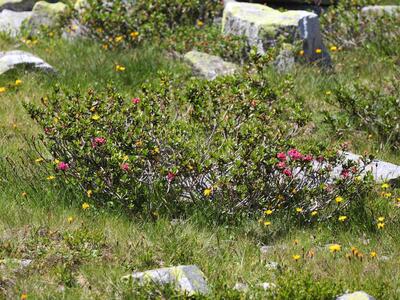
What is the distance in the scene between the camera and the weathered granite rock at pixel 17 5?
44.1 ft

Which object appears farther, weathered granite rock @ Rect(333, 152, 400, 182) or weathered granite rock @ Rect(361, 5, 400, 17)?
weathered granite rock @ Rect(361, 5, 400, 17)

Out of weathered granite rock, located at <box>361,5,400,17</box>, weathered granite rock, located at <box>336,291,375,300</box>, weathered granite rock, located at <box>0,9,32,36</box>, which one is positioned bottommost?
weathered granite rock, located at <box>0,9,32,36</box>

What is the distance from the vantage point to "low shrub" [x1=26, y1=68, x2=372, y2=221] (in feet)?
20.6

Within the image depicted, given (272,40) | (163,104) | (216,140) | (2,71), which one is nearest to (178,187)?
(216,140)

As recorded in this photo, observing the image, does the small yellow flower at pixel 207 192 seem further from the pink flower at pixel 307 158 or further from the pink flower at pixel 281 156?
the pink flower at pixel 307 158

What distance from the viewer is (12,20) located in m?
12.6

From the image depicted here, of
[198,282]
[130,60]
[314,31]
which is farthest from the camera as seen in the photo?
[314,31]

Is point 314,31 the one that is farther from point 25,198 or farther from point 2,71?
point 25,198

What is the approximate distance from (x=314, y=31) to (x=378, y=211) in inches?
175

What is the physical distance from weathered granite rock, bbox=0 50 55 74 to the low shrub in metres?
2.76

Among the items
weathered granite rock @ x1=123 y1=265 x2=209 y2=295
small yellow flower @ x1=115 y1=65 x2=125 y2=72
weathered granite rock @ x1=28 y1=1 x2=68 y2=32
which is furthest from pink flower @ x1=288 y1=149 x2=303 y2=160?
weathered granite rock @ x1=28 y1=1 x2=68 y2=32

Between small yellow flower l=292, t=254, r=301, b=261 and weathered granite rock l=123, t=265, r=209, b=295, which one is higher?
weathered granite rock l=123, t=265, r=209, b=295

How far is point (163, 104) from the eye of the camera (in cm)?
730

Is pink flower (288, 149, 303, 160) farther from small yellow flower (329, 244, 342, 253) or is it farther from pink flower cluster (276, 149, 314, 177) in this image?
small yellow flower (329, 244, 342, 253)
